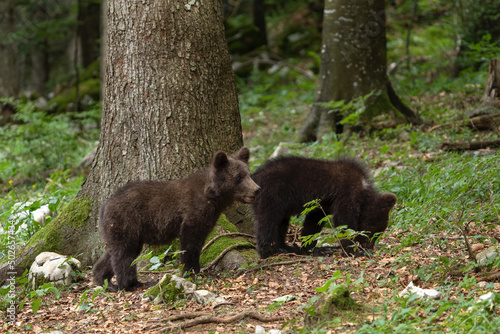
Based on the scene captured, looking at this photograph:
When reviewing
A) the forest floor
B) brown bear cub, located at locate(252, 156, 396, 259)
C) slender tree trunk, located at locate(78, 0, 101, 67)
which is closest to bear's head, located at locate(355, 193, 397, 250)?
brown bear cub, located at locate(252, 156, 396, 259)

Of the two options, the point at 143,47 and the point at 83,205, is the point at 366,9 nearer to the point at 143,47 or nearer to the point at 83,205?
the point at 143,47

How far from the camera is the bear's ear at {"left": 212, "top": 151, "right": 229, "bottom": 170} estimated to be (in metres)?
5.59

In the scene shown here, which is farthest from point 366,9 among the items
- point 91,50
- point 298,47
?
point 91,50

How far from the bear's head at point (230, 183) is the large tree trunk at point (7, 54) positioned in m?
15.7

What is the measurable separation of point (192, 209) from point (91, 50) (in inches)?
860

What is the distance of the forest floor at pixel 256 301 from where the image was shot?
451cm

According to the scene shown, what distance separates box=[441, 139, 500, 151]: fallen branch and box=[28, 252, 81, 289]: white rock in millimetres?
6141

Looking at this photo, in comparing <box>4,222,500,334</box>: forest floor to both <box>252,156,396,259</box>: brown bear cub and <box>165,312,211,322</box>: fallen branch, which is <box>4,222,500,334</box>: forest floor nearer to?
<box>165,312,211,322</box>: fallen branch

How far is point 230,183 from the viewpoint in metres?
5.76

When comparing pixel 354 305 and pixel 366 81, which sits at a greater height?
pixel 366 81

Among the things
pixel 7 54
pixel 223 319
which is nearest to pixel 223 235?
pixel 223 319

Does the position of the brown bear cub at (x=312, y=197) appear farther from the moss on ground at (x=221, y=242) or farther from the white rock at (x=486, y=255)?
the white rock at (x=486, y=255)

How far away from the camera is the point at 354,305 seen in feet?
14.2

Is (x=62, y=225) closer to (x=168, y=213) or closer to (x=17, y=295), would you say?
(x=17, y=295)
